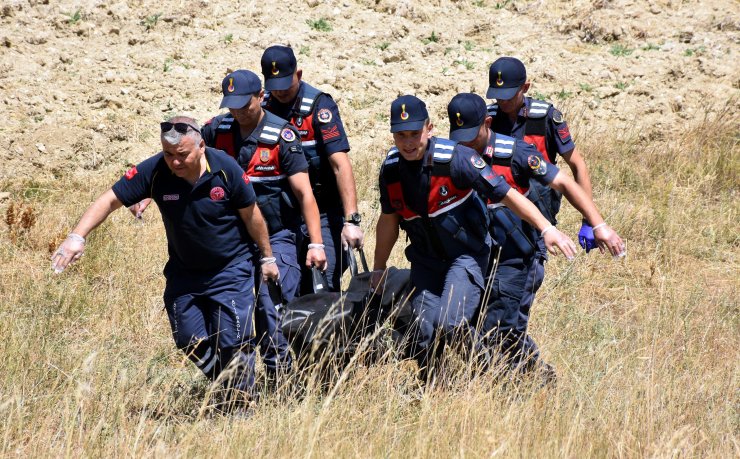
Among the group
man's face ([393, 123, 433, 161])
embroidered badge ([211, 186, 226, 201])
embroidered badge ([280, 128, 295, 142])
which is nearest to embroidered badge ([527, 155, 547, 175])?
man's face ([393, 123, 433, 161])

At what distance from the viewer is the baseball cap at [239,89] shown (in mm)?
5574

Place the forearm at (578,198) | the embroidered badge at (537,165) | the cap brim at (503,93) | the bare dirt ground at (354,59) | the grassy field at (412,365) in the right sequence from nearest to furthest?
1. the grassy field at (412,365)
2. the forearm at (578,198)
3. the embroidered badge at (537,165)
4. the cap brim at (503,93)
5. the bare dirt ground at (354,59)

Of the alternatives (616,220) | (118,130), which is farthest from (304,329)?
(118,130)

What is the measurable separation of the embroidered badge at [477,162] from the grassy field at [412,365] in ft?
3.74

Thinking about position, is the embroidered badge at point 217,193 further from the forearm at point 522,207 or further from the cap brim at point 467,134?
the forearm at point 522,207

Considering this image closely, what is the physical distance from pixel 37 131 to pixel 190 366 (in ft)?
19.7

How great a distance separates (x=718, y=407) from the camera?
4754mm

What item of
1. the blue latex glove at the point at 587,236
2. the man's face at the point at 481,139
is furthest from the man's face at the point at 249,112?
the blue latex glove at the point at 587,236

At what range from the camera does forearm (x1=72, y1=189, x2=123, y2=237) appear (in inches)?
188

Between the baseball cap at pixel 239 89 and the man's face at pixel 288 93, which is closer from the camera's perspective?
the baseball cap at pixel 239 89

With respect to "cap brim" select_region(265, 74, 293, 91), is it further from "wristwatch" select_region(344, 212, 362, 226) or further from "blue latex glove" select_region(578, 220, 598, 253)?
"blue latex glove" select_region(578, 220, 598, 253)

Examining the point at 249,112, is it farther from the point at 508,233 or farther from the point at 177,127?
the point at 508,233

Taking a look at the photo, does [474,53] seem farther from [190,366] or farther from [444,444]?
[444,444]

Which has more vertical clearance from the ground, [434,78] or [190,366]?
[434,78]
